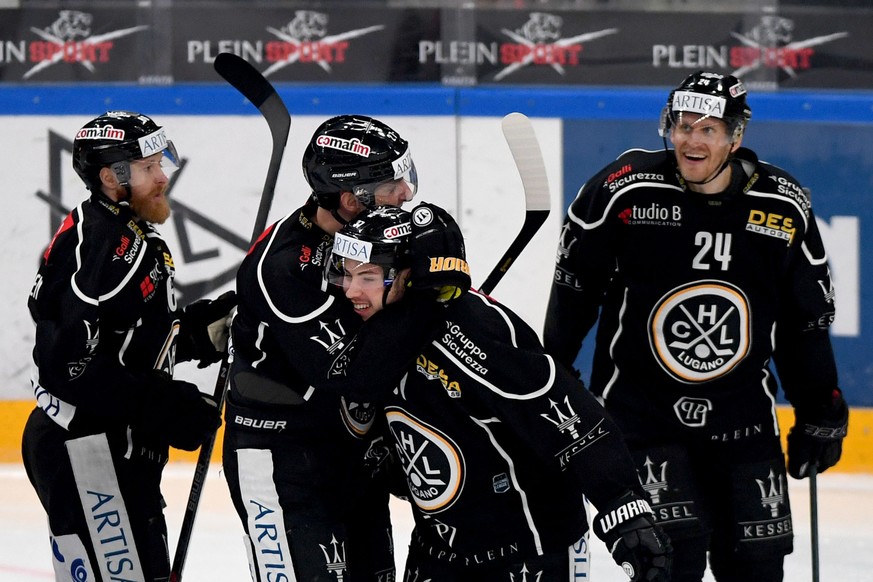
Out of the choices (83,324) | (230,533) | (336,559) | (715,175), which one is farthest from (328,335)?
(230,533)

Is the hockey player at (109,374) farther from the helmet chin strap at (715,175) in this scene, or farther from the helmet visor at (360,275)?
the helmet chin strap at (715,175)

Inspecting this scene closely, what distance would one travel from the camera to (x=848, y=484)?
5.34 meters

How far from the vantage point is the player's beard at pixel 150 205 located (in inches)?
126

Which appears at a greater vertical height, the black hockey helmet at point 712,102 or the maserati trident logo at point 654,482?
the black hockey helmet at point 712,102

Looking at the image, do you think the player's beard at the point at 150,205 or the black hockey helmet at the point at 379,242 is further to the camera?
A: the player's beard at the point at 150,205

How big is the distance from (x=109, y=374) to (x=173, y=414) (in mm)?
176

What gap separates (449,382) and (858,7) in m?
3.71

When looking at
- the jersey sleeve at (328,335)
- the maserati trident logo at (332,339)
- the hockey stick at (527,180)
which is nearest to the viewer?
the jersey sleeve at (328,335)

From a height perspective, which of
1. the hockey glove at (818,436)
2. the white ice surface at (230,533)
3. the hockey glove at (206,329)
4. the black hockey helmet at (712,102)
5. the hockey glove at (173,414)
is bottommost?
the white ice surface at (230,533)

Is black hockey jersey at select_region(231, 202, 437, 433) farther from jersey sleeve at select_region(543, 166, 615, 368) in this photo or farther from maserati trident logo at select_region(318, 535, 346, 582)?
jersey sleeve at select_region(543, 166, 615, 368)

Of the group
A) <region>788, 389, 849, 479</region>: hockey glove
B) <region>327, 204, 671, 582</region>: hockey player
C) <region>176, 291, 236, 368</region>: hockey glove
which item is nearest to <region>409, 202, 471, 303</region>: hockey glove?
<region>327, 204, 671, 582</region>: hockey player

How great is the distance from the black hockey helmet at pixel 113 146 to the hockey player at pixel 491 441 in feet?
2.56

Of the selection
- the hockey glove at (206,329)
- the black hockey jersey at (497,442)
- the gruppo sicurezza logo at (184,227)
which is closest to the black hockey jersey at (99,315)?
the hockey glove at (206,329)

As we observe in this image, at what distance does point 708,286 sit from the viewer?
3.22 meters
